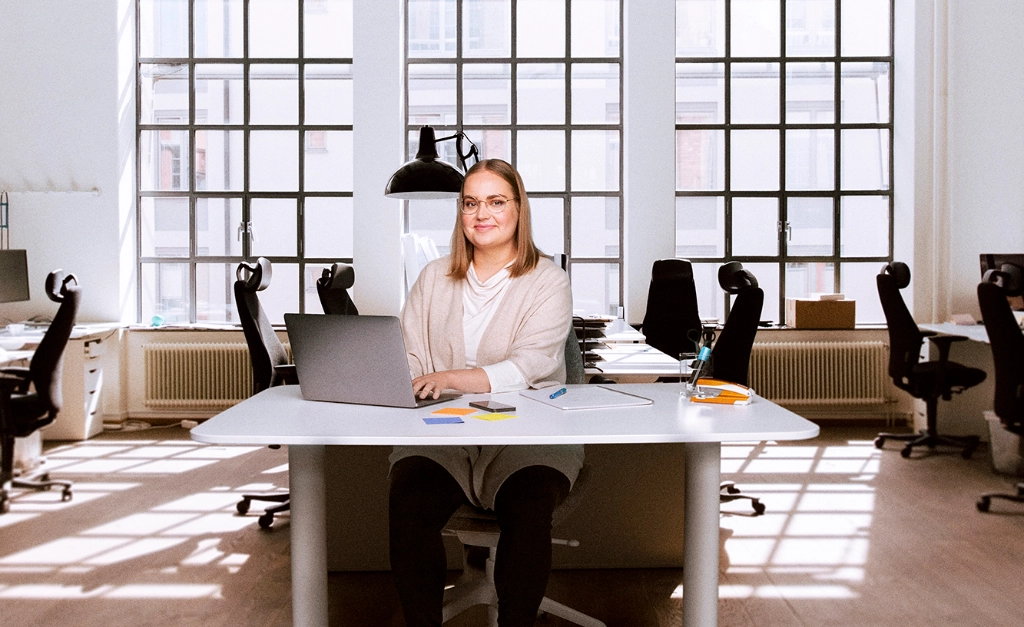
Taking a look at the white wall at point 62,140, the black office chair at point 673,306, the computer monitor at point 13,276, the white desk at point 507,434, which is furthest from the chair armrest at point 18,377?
the black office chair at point 673,306

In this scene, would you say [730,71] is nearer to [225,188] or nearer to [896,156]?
[896,156]

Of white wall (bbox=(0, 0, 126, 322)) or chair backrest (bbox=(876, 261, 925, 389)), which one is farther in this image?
white wall (bbox=(0, 0, 126, 322))

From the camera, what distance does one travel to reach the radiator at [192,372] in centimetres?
622

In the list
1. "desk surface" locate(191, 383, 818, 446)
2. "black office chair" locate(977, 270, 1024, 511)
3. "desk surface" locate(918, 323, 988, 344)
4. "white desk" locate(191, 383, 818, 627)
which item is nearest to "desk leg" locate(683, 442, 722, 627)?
"white desk" locate(191, 383, 818, 627)

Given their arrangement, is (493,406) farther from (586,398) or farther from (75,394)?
(75,394)

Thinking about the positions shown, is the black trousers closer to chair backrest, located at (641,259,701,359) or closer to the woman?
the woman

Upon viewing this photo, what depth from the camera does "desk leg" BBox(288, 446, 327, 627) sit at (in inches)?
79.7

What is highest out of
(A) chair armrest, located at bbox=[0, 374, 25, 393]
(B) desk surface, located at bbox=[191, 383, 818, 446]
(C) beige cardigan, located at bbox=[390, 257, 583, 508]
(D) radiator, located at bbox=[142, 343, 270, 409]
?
(C) beige cardigan, located at bbox=[390, 257, 583, 508]

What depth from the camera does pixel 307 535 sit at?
6.68 feet

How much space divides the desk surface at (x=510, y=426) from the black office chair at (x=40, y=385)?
7.93 feet

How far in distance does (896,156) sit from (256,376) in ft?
16.6

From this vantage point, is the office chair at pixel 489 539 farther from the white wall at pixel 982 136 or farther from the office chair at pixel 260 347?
the white wall at pixel 982 136

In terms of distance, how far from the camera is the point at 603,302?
6.71 metres

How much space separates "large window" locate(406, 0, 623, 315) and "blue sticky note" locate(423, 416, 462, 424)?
484cm
